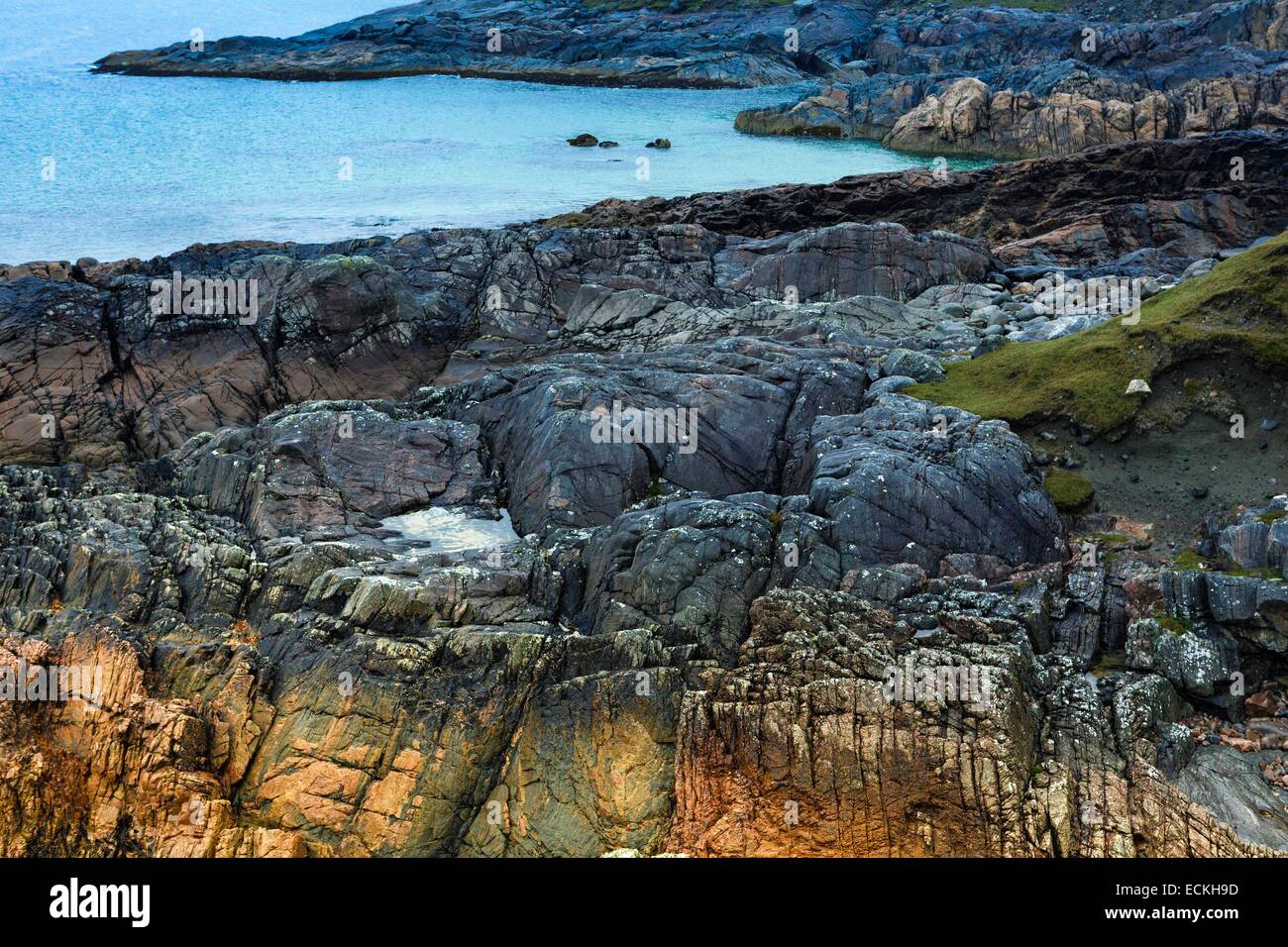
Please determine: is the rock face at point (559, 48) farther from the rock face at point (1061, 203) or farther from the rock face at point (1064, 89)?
the rock face at point (1061, 203)

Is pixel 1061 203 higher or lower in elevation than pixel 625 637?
higher

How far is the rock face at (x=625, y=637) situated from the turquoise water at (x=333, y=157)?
34.9 metres

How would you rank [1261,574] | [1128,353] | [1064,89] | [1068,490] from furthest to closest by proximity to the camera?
1. [1064,89]
2. [1128,353]
3. [1068,490]
4. [1261,574]

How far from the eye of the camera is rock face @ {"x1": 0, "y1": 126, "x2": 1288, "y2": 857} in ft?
76.5

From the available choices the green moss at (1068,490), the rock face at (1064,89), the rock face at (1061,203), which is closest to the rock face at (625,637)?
the green moss at (1068,490)

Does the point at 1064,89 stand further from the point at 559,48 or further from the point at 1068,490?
the point at 1068,490

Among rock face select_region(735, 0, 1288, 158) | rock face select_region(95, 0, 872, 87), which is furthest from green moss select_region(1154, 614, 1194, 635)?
rock face select_region(95, 0, 872, 87)

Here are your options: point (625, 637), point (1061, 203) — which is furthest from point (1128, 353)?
point (1061, 203)

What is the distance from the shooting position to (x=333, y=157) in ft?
316

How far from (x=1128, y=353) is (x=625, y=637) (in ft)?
59.6

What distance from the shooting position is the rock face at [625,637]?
2333cm

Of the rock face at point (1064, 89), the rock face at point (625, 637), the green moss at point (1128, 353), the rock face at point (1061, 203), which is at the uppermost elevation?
the rock face at point (1064, 89)

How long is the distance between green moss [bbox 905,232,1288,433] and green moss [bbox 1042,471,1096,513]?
2277mm

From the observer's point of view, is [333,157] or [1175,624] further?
[333,157]
